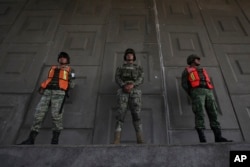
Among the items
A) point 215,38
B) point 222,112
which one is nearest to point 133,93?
point 222,112

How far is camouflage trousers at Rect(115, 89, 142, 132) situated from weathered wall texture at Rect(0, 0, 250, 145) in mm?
622

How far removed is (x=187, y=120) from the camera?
5.20m

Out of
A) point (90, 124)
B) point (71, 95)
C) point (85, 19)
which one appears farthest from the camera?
point (85, 19)

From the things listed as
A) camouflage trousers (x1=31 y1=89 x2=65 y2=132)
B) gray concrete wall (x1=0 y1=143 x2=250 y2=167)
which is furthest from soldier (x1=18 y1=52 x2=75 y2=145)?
gray concrete wall (x1=0 y1=143 x2=250 y2=167)

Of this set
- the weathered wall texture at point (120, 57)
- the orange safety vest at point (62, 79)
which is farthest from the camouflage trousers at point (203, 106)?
the orange safety vest at point (62, 79)

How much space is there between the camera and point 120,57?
21.2 feet

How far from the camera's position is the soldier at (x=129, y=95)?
14.5ft

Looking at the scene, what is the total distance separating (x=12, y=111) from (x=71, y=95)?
4.19 feet

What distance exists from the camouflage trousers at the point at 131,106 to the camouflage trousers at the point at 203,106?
40.2 inches

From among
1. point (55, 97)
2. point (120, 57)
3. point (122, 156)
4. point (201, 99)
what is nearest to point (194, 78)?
point (201, 99)

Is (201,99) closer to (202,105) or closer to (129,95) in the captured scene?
(202,105)

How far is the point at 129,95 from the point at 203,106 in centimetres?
136

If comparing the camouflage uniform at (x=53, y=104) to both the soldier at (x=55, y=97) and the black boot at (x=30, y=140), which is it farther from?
the black boot at (x=30, y=140)

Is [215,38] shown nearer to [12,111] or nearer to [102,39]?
[102,39]
